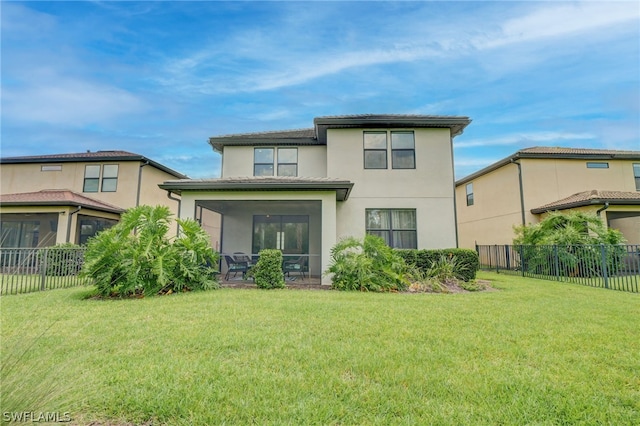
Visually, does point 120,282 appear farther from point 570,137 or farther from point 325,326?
point 570,137

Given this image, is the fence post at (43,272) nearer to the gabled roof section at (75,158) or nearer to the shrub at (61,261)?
the shrub at (61,261)

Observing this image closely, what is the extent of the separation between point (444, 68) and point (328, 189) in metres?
10.2

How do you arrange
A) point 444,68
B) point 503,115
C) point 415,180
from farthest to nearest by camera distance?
point 503,115, point 444,68, point 415,180

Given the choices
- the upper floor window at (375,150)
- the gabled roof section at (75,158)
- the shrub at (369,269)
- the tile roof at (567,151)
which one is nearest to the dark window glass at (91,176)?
the gabled roof section at (75,158)

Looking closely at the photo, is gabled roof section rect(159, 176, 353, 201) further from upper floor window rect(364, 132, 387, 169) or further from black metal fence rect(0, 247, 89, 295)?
black metal fence rect(0, 247, 89, 295)

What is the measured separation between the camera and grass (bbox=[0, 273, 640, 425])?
2.55m

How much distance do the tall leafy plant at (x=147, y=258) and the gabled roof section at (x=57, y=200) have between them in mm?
8765

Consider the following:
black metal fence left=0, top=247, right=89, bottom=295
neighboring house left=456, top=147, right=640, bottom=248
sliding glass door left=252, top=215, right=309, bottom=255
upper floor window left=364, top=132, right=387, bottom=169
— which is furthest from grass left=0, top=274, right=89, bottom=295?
neighboring house left=456, top=147, right=640, bottom=248

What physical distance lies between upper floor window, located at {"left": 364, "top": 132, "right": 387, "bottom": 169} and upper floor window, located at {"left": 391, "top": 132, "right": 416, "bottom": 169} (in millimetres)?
371

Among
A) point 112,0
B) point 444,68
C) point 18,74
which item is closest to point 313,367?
point 112,0

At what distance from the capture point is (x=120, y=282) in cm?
772

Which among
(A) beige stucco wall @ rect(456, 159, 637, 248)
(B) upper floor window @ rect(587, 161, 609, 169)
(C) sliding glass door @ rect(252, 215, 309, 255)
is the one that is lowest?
(C) sliding glass door @ rect(252, 215, 309, 255)

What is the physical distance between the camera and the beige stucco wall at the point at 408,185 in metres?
12.1

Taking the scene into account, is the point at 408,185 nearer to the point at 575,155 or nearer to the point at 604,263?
the point at 604,263
